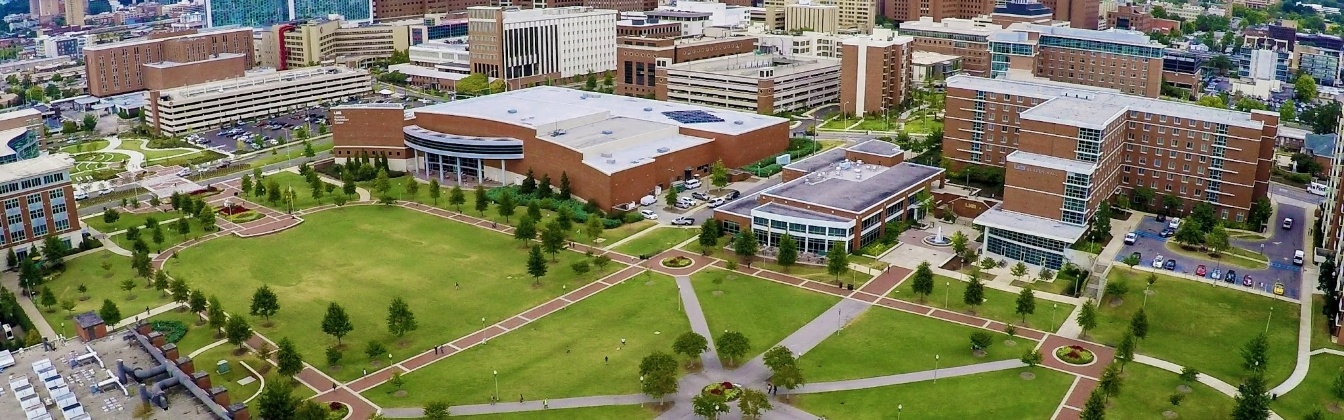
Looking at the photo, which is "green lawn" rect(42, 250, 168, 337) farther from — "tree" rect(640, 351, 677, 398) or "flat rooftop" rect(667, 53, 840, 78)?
"flat rooftop" rect(667, 53, 840, 78)

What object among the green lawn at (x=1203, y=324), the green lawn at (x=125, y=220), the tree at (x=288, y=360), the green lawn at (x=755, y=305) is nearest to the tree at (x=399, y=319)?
the tree at (x=288, y=360)

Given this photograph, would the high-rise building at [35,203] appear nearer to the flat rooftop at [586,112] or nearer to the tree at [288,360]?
Answer: the tree at [288,360]

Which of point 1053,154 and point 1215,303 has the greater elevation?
point 1053,154

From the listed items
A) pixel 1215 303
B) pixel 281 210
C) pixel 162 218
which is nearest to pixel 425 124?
pixel 281 210

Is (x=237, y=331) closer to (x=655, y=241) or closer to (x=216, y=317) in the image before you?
(x=216, y=317)

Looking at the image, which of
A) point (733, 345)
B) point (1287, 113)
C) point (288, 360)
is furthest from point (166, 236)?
point (1287, 113)

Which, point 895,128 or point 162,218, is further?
point 895,128

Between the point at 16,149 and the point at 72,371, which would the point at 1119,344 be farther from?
the point at 16,149

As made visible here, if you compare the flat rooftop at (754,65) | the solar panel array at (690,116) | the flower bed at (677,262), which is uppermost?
the flat rooftop at (754,65)
